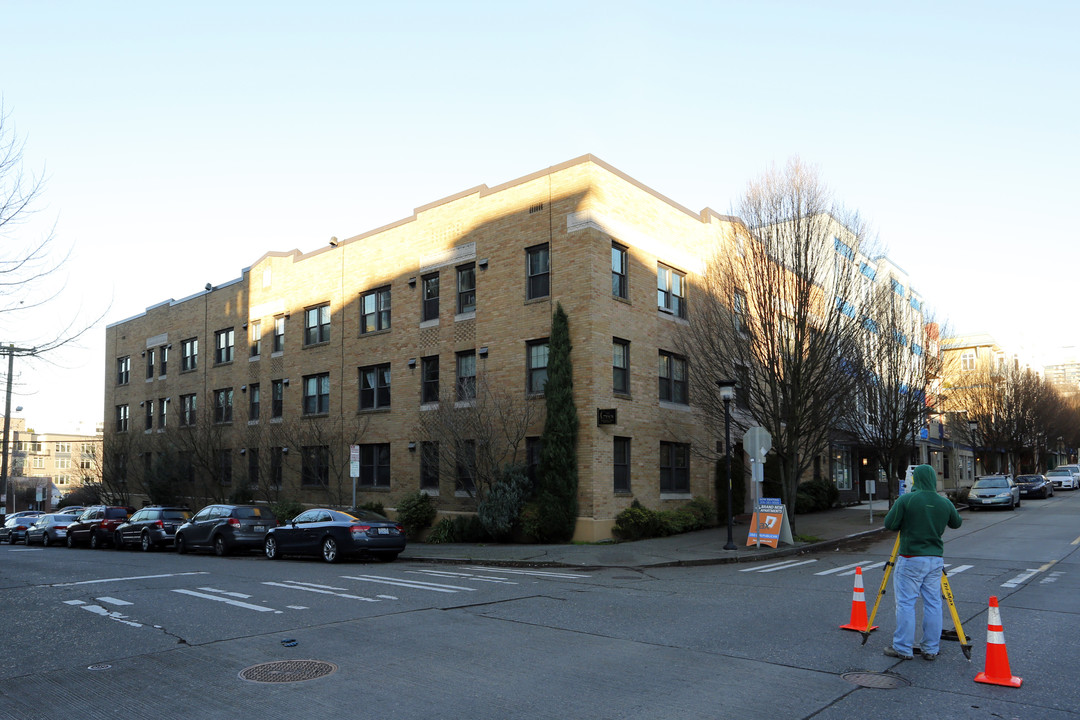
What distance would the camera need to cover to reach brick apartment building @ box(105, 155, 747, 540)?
2339 cm

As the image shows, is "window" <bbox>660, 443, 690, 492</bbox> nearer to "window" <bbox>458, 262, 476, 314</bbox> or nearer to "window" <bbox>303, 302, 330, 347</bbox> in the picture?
"window" <bbox>458, 262, 476, 314</bbox>

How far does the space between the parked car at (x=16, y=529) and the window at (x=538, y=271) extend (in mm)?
25386

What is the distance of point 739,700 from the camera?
258 inches

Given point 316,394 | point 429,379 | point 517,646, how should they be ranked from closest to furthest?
point 517,646 → point 429,379 → point 316,394

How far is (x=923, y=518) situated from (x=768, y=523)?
12.4 meters

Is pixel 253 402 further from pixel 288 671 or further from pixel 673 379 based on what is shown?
pixel 288 671

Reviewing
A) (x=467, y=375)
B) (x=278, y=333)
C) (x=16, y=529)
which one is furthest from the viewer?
(x=16, y=529)

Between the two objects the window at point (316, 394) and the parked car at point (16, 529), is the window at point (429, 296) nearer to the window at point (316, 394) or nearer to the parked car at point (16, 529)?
the window at point (316, 394)

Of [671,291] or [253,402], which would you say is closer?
[671,291]

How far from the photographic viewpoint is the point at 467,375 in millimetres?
26359

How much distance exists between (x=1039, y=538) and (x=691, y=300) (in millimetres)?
12359

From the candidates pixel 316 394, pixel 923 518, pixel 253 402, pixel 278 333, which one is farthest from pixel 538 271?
pixel 923 518

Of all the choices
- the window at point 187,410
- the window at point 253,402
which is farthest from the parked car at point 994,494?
the window at point 187,410

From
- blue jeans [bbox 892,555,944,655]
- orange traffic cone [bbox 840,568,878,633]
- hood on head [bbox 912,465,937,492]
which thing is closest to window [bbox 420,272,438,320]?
orange traffic cone [bbox 840,568,878,633]
